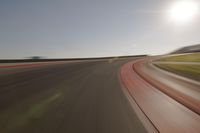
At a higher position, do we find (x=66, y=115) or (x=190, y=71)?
(x=66, y=115)

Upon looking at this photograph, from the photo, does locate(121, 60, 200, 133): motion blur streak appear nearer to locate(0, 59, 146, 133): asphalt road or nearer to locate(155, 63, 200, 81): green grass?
locate(0, 59, 146, 133): asphalt road

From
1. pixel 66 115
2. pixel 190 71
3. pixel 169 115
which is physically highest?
pixel 66 115

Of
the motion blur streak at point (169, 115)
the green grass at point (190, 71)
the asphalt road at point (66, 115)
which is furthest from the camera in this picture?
the green grass at point (190, 71)

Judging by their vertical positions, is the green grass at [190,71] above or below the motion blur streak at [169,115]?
below

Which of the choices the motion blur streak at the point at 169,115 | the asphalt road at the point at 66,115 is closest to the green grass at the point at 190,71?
the motion blur streak at the point at 169,115

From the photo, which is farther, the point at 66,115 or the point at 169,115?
the point at 169,115

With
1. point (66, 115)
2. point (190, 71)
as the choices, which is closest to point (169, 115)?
point (66, 115)

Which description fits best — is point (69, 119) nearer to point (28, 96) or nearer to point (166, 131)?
point (166, 131)

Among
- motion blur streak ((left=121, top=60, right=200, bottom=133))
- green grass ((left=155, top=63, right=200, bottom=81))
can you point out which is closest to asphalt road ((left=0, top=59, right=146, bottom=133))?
motion blur streak ((left=121, top=60, right=200, bottom=133))

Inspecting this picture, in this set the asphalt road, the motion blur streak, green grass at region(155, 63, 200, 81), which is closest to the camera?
the asphalt road

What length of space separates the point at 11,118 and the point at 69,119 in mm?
1484

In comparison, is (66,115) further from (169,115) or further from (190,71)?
(190,71)

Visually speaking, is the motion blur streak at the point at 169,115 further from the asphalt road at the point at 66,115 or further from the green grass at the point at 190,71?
the green grass at the point at 190,71

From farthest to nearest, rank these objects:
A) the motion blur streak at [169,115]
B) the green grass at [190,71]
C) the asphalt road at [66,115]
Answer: the green grass at [190,71] < the motion blur streak at [169,115] < the asphalt road at [66,115]
